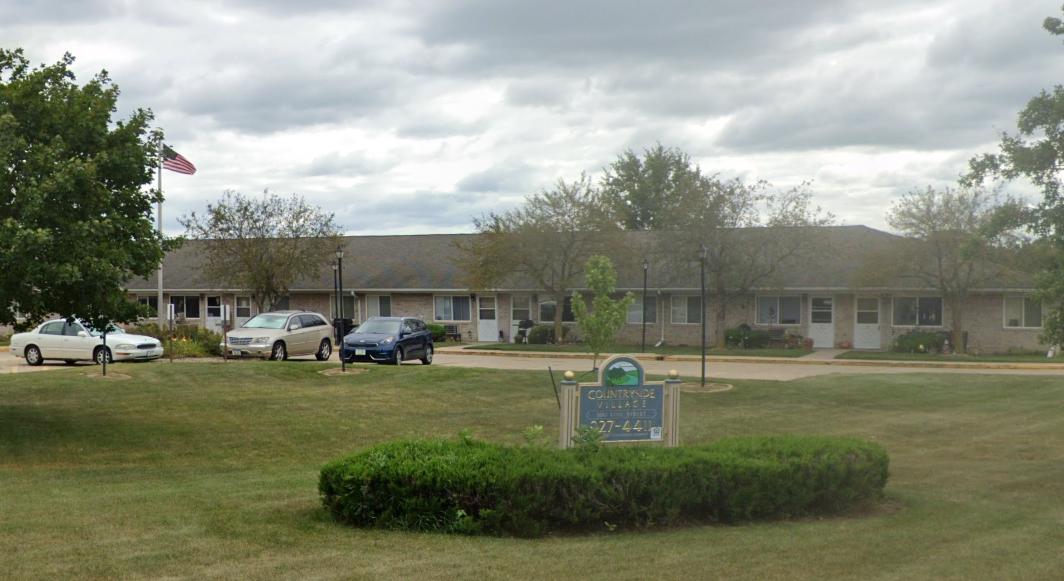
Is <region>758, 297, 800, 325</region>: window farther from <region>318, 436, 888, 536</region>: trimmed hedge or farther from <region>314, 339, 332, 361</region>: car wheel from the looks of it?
<region>318, 436, 888, 536</region>: trimmed hedge

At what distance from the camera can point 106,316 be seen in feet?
46.7

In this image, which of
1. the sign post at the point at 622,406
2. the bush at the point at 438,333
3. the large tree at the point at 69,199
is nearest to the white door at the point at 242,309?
the bush at the point at 438,333

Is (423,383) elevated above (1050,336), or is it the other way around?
(1050,336)

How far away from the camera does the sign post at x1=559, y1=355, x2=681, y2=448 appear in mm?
11031

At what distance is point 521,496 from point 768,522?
242 cm

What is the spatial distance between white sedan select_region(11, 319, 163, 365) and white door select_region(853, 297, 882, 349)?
24.9m

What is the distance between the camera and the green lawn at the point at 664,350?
111 feet

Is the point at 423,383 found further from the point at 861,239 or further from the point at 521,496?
the point at 861,239

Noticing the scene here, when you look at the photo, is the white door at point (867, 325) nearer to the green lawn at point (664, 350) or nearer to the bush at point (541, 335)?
the green lawn at point (664, 350)

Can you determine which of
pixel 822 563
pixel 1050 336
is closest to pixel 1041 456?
pixel 1050 336

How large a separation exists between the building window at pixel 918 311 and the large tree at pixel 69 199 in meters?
28.8

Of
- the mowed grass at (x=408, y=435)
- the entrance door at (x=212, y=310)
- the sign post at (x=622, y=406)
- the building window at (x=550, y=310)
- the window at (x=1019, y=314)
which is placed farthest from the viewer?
the entrance door at (x=212, y=310)

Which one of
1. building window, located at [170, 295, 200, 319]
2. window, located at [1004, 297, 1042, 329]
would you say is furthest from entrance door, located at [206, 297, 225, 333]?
window, located at [1004, 297, 1042, 329]

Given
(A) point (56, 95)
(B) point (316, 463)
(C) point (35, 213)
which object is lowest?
(B) point (316, 463)
